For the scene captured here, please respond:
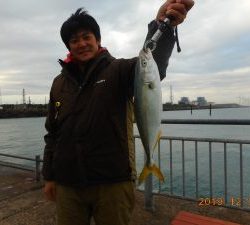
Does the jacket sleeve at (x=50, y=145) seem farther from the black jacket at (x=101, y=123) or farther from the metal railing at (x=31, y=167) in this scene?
the metal railing at (x=31, y=167)

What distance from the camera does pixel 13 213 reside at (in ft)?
18.3

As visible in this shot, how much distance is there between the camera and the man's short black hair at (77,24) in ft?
10.1

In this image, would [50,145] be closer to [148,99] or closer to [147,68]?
[148,99]

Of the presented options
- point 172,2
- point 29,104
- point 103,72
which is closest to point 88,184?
point 103,72

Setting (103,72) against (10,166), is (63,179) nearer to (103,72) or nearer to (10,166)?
(103,72)

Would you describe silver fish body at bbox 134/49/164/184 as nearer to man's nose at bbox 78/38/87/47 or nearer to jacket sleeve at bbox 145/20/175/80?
jacket sleeve at bbox 145/20/175/80

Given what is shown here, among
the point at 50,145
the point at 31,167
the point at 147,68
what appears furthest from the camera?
the point at 31,167

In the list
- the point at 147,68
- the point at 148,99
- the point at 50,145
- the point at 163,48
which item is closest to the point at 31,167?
the point at 50,145

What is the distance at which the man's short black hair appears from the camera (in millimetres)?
3090

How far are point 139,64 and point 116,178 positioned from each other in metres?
0.95

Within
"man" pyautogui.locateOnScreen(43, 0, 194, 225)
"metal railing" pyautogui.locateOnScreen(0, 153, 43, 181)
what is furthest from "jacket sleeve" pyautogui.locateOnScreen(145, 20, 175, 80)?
"metal railing" pyautogui.locateOnScreen(0, 153, 43, 181)

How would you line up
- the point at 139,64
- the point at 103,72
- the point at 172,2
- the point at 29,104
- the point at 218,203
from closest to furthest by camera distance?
1. the point at 139,64
2. the point at 172,2
3. the point at 103,72
4. the point at 218,203
5. the point at 29,104

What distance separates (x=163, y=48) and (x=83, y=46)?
25.1 inches

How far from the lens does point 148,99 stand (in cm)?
244
